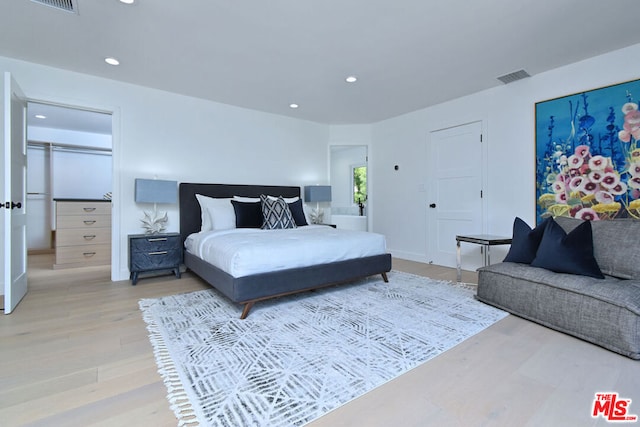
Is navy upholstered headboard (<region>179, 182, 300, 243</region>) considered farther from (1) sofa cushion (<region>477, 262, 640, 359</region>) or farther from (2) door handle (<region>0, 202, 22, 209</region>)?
(1) sofa cushion (<region>477, 262, 640, 359</region>)

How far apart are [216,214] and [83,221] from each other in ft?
8.00

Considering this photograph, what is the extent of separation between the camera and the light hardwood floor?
4.31 feet

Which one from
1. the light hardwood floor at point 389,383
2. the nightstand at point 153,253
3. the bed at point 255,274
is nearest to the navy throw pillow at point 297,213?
the bed at point 255,274

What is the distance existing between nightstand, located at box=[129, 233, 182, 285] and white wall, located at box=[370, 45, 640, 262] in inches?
142

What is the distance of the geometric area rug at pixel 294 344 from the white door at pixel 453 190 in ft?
4.62

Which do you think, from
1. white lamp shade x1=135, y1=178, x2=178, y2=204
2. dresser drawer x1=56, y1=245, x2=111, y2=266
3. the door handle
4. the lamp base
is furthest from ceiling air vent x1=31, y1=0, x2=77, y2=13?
the lamp base

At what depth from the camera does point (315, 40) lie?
276 cm

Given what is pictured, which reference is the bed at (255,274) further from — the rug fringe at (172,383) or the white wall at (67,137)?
the white wall at (67,137)

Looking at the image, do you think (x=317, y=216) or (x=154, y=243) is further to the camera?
(x=317, y=216)

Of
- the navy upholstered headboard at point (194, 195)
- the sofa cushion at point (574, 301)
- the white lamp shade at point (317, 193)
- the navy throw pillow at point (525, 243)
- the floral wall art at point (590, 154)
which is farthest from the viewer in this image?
the white lamp shade at point (317, 193)

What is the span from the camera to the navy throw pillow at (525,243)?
279 cm

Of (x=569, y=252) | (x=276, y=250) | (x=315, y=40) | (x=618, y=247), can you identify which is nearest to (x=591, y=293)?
(x=569, y=252)

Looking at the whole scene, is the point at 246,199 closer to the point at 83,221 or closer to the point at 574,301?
the point at 83,221

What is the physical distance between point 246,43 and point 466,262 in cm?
402
